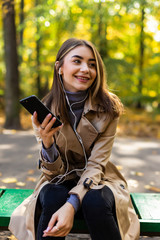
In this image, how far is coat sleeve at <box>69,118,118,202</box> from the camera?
214 centimetres

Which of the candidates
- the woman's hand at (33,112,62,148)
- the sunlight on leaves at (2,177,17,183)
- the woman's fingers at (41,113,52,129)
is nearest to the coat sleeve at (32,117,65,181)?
the woman's hand at (33,112,62,148)

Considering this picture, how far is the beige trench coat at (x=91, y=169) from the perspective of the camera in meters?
2.05

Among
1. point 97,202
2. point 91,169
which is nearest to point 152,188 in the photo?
point 91,169

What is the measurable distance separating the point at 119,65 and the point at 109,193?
792cm

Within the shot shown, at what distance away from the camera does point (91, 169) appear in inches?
87.2

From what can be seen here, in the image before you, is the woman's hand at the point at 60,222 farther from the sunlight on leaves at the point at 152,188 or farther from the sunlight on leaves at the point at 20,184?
the sunlight on leaves at the point at 152,188

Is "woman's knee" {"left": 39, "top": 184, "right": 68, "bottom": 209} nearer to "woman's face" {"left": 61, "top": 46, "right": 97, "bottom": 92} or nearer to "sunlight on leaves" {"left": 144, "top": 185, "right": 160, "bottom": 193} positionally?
"woman's face" {"left": 61, "top": 46, "right": 97, "bottom": 92}

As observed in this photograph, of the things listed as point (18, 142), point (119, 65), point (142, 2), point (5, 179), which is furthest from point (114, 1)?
point (5, 179)

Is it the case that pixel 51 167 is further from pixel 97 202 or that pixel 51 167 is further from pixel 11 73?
pixel 11 73

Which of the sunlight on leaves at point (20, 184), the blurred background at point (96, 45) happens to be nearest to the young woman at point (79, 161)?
the sunlight on leaves at point (20, 184)

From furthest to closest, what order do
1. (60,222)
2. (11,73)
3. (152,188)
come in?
1. (11,73)
2. (152,188)
3. (60,222)

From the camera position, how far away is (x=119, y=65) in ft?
31.0

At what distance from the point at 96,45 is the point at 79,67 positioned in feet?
25.4

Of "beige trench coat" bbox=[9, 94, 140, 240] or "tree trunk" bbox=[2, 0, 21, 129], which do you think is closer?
"beige trench coat" bbox=[9, 94, 140, 240]
